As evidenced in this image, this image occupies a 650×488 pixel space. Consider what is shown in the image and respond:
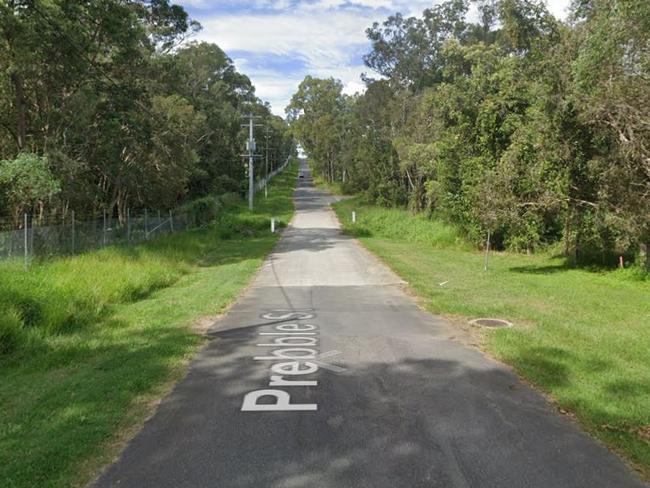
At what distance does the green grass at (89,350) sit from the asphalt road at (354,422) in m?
0.34

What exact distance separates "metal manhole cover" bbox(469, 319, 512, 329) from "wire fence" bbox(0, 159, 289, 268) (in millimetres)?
10357

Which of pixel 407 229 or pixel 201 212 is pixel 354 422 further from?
pixel 201 212

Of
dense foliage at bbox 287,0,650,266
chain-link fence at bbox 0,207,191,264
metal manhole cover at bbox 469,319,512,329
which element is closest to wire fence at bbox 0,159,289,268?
chain-link fence at bbox 0,207,191,264

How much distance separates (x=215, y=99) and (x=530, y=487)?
181 feet

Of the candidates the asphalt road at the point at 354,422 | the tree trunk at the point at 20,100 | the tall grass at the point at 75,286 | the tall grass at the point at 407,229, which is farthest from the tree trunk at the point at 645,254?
the tree trunk at the point at 20,100

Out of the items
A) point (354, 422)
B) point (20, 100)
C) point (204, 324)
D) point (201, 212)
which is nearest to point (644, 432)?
point (354, 422)

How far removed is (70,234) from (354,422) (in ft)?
48.6

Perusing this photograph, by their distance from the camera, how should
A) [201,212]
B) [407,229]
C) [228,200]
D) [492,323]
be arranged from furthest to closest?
1. [228,200]
2. [201,212]
3. [407,229]
4. [492,323]

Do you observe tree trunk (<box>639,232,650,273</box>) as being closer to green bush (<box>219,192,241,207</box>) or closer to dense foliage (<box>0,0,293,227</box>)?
dense foliage (<box>0,0,293,227</box>)

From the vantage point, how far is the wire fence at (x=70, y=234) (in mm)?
14080

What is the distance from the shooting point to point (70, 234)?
17.2 meters

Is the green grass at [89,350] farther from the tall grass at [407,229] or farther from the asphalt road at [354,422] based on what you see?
the tall grass at [407,229]

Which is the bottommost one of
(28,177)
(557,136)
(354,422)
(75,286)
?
(354,422)

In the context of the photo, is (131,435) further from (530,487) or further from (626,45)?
(626,45)
